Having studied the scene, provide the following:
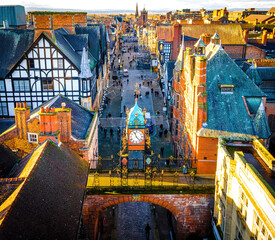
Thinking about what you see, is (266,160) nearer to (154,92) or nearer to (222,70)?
(222,70)

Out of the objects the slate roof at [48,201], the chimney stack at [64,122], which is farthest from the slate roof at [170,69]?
the slate roof at [48,201]

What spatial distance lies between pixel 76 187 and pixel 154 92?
2154 inches

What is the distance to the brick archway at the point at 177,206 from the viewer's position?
24.1 m

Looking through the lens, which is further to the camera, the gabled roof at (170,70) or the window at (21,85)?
the gabled roof at (170,70)

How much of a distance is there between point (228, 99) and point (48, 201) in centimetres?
1892

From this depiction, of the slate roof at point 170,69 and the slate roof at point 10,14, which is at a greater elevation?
the slate roof at point 10,14

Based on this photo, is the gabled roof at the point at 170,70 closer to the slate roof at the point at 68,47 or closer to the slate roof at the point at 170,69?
the slate roof at the point at 170,69

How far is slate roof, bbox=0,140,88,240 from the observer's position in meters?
14.1

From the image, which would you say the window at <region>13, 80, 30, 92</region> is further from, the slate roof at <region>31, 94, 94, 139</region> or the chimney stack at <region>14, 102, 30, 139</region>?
the chimney stack at <region>14, 102, 30, 139</region>

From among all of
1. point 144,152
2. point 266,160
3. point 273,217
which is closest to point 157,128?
point 144,152

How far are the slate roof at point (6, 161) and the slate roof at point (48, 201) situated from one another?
8.55 feet

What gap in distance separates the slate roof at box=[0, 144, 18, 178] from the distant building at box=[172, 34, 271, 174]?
14.7 metres

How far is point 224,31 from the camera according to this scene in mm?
75438

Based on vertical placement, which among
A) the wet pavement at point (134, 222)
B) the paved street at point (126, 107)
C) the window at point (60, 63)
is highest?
the window at point (60, 63)
